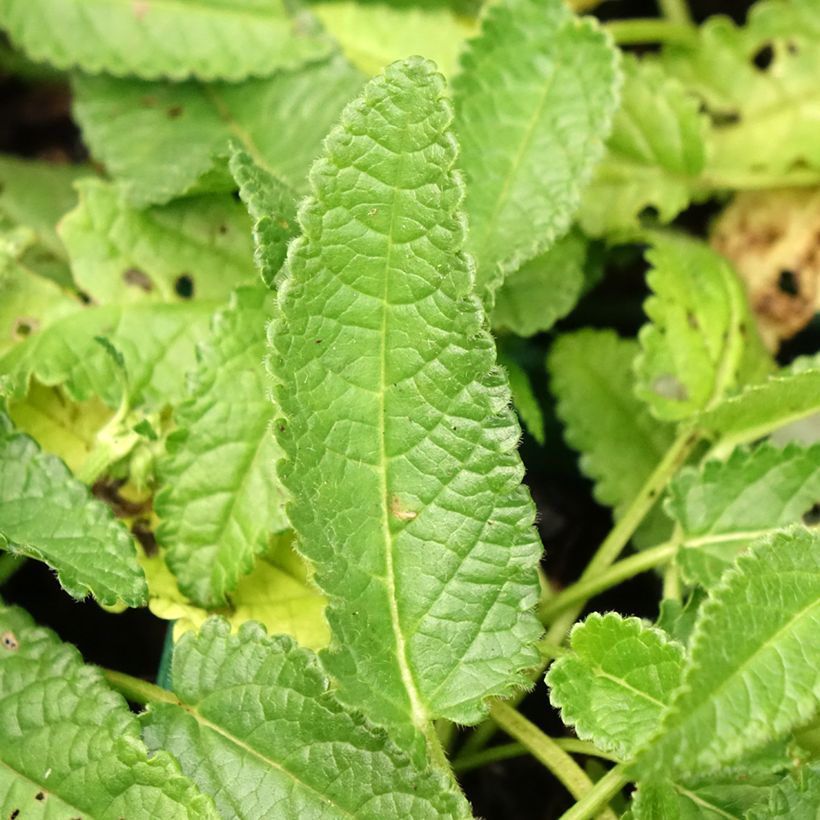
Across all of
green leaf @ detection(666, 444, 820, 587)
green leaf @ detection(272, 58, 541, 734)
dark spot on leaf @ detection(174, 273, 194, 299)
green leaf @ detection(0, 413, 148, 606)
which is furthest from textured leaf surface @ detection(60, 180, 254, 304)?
green leaf @ detection(666, 444, 820, 587)

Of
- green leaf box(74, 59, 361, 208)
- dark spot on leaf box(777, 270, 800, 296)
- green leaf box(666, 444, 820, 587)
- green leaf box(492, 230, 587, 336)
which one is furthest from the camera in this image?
dark spot on leaf box(777, 270, 800, 296)

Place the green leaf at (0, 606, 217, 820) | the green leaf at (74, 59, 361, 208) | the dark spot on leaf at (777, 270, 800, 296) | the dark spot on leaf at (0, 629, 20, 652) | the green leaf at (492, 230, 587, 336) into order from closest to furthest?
the green leaf at (0, 606, 217, 820) → the dark spot on leaf at (0, 629, 20, 652) → the green leaf at (492, 230, 587, 336) → the green leaf at (74, 59, 361, 208) → the dark spot on leaf at (777, 270, 800, 296)

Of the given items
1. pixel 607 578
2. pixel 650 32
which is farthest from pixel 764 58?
pixel 607 578

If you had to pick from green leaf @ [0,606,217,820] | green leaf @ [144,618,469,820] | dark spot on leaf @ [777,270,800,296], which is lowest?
green leaf @ [0,606,217,820]

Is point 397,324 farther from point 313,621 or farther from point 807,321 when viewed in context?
point 807,321

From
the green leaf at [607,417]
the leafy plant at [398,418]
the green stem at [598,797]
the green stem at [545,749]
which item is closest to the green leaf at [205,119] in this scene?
the leafy plant at [398,418]

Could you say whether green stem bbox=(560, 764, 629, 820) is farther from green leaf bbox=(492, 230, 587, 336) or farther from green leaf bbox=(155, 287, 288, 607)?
green leaf bbox=(492, 230, 587, 336)

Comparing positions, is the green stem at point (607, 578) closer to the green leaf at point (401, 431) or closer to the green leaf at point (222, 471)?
the green leaf at point (401, 431)
